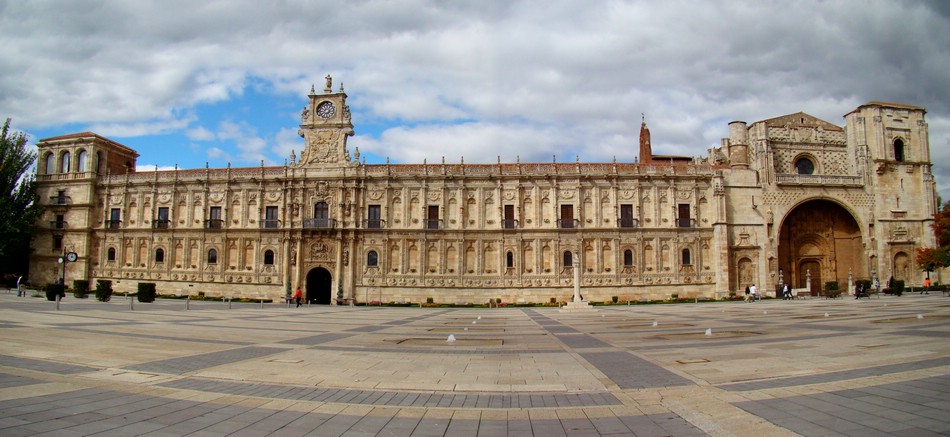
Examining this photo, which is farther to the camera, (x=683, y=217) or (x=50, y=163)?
(x=50, y=163)

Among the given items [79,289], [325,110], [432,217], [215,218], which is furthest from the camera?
[215,218]

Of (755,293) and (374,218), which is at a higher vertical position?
(374,218)

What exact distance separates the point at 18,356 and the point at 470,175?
123 ft

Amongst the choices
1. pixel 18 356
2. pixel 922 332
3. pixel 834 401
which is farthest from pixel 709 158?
pixel 18 356

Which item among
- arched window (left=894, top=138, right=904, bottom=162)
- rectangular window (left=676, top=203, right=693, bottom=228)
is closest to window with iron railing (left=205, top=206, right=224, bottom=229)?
rectangular window (left=676, top=203, right=693, bottom=228)

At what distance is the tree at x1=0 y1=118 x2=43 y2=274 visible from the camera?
49.7 metres

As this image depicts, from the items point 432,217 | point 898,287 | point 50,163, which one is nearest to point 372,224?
point 432,217

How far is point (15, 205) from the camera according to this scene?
5178 cm

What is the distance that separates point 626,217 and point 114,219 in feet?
167

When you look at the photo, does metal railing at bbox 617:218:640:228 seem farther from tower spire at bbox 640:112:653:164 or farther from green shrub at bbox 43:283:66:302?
green shrub at bbox 43:283:66:302

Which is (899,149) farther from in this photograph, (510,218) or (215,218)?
(215,218)

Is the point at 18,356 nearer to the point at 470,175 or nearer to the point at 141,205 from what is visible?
the point at 470,175

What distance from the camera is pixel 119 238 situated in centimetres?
5181

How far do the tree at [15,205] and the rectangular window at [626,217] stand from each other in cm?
5763
